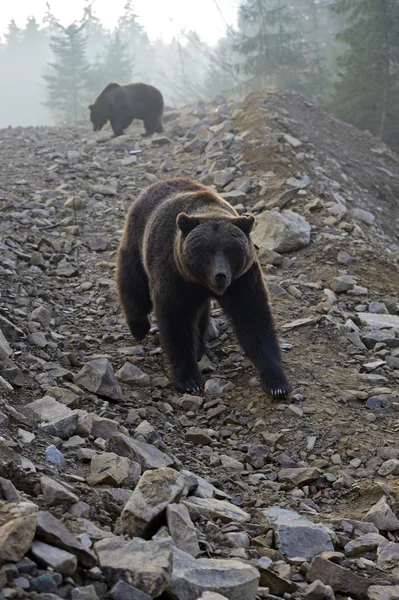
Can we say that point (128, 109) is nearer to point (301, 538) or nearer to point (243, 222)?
point (243, 222)

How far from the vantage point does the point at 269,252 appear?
8.38 m

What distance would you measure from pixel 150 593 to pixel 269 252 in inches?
248

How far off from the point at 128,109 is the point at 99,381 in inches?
475

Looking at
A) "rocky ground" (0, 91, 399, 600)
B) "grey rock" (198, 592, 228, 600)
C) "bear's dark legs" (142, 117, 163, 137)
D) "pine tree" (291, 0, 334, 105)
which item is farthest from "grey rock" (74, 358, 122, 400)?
"pine tree" (291, 0, 334, 105)

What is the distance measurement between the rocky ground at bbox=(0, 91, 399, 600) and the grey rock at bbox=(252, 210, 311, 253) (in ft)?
0.08

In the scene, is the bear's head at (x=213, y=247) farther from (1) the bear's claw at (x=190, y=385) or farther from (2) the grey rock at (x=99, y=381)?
(2) the grey rock at (x=99, y=381)

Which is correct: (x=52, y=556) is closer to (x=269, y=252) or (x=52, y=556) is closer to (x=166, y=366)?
(x=166, y=366)

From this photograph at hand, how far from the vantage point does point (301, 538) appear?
3393 millimetres

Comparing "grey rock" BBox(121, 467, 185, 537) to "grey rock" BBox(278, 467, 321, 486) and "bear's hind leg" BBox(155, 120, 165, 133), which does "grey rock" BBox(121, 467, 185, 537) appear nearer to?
"grey rock" BBox(278, 467, 321, 486)

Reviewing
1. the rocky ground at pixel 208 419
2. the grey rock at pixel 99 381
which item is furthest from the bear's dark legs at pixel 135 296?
the grey rock at pixel 99 381

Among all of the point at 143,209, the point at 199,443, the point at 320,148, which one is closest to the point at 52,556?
the point at 199,443

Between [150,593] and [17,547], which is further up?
[17,547]

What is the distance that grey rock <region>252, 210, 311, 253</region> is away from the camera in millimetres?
8547

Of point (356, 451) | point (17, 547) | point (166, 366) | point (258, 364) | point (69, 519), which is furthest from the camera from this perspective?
point (166, 366)
